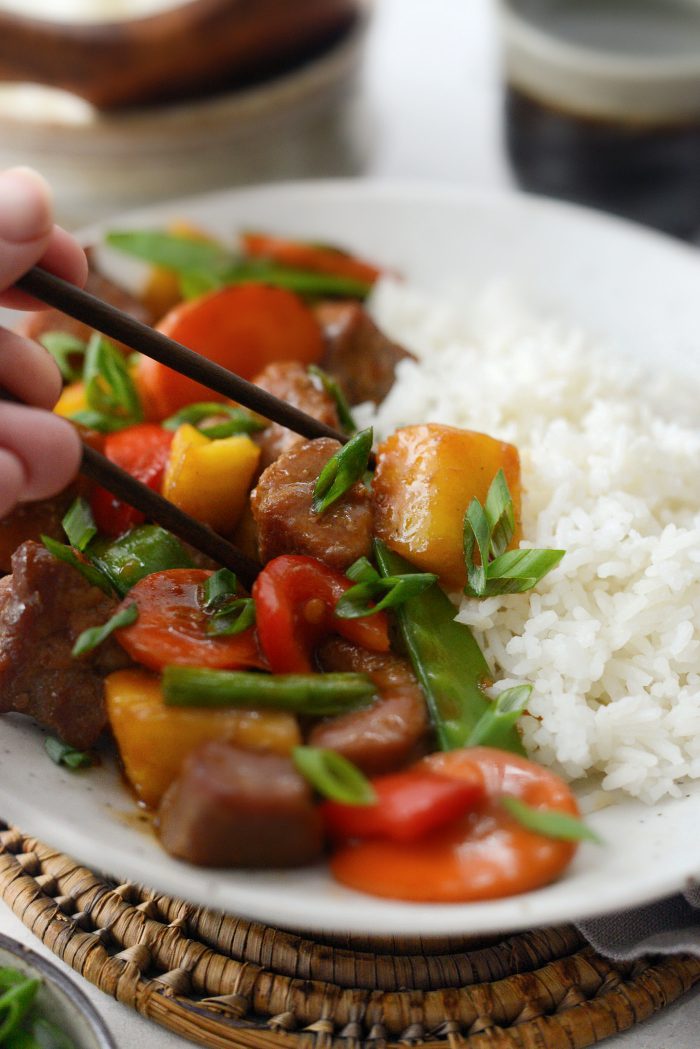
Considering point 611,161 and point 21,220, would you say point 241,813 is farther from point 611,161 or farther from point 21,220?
point 611,161

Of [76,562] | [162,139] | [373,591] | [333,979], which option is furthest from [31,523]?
[162,139]

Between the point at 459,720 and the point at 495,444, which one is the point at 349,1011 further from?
the point at 495,444

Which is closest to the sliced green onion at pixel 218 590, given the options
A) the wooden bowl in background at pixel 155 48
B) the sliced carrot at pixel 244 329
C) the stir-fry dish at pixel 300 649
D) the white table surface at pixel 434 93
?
the stir-fry dish at pixel 300 649

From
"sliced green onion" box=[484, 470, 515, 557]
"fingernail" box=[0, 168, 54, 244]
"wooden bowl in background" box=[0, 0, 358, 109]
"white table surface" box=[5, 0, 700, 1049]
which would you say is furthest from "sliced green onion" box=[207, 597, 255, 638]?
"white table surface" box=[5, 0, 700, 1049]

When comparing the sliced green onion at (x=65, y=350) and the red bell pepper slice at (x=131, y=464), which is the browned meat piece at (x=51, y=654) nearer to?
the red bell pepper slice at (x=131, y=464)

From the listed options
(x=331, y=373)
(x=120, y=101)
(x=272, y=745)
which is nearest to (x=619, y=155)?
(x=331, y=373)

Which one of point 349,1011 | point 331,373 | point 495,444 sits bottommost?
point 349,1011
